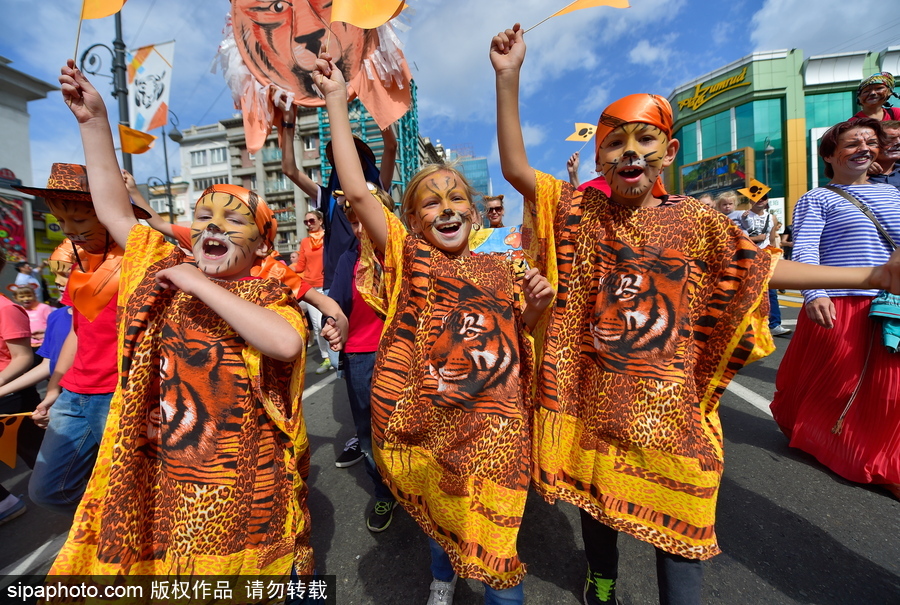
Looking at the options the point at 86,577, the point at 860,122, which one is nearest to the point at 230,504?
the point at 86,577

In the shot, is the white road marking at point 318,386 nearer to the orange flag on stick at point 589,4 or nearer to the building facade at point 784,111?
the orange flag on stick at point 589,4

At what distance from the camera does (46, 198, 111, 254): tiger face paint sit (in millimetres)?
1780

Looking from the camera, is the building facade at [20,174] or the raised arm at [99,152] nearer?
the raised arm at [99,152]

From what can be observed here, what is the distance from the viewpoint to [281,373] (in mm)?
1548

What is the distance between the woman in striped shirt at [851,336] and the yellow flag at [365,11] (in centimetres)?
248

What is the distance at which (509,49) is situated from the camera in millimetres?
1474

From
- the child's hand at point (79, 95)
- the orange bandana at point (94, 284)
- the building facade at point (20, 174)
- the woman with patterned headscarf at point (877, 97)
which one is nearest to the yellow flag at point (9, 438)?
the orange bandana at point (94, 284)

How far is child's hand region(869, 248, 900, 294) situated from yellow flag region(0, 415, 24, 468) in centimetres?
394

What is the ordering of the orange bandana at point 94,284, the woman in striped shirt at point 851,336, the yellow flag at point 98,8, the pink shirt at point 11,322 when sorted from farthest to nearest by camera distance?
the woman in striped shirt at point 851,336 → the pink shirt at point 11,322 → the orange bandana at point 94,284 → the yellow flag at point 98,8

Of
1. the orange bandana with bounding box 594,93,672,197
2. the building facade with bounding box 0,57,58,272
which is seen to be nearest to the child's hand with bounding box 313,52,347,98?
the orange bandana with bounding box 594,93,672,197

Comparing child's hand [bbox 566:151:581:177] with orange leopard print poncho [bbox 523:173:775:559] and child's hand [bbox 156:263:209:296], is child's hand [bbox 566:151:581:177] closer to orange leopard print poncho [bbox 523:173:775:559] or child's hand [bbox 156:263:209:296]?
orange leopard print poncho [bbox 523:173:775:559]

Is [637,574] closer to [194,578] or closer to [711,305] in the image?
[711,305]

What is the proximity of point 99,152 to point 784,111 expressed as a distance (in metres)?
35.2

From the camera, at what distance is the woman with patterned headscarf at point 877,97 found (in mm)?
3420
